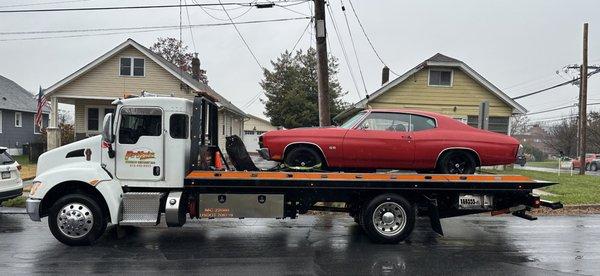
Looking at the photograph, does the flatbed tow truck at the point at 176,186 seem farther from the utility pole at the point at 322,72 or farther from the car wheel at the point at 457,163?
the utility pole at the point at 322,72

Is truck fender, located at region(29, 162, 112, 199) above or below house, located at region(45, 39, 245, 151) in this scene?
below

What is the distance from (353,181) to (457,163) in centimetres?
205

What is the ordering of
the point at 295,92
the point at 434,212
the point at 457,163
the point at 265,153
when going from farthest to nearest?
the point at 295,92
the point at 265,153
the point at 457,163
the point at 434,212

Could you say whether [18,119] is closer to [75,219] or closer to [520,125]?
[75,219]

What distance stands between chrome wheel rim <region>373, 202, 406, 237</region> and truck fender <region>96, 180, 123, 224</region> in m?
3.82

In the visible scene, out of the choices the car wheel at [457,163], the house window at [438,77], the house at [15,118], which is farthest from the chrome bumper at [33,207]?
the house at [15,118]

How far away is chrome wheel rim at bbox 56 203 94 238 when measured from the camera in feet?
24.0

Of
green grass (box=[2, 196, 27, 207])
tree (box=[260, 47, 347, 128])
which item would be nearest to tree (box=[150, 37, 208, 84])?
tree (box=[260, 47, 347, 128])

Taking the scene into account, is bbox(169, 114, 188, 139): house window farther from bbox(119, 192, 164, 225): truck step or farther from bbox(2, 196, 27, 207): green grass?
bbox(2, 196, 27, 207): green grass

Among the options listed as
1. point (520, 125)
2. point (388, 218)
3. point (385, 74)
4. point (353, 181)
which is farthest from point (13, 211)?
point (520, 125)

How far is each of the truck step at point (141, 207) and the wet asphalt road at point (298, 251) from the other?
474 mm

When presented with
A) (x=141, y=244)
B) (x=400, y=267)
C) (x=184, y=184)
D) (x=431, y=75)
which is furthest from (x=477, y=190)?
(x=431, y=75)

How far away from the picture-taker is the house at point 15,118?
107 ft

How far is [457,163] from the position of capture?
28.0 feet
